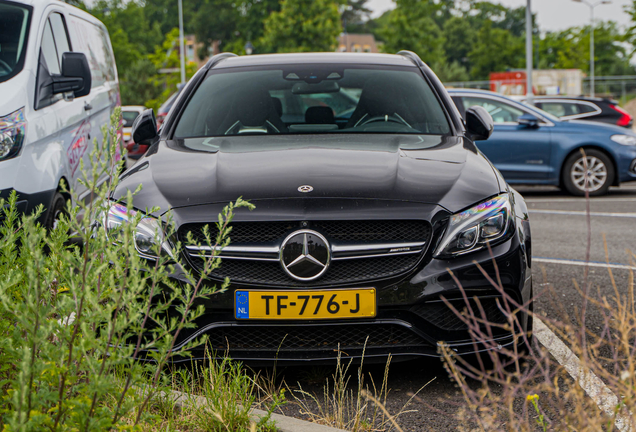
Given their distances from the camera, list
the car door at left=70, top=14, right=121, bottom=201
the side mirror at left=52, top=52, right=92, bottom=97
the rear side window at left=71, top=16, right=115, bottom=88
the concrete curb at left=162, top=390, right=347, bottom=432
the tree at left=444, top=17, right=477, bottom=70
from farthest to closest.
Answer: the tree at left=444, top=17, right=477, bottom=70 < the rear side window at left=71, top=16, right=115, bottom=88 < the car door at left=70, top=14, right=121, bottom=201 < the side mirror at left=52, top=52, right=92, bottom=97 < the concrete curb at left=162, top=390, right=347, bottom=432

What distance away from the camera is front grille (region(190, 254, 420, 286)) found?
10.6ft

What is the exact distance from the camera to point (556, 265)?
653 centimetres

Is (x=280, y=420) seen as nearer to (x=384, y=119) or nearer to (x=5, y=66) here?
(x=384, y=119)

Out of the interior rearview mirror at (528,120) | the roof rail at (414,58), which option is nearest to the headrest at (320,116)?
the roof rail at (414,58)

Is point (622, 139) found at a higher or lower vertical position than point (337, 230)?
lower

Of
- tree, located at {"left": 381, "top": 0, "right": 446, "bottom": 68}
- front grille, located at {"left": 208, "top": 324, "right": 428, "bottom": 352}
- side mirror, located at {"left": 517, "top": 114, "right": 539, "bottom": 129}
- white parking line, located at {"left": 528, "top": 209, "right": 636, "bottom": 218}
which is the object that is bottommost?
white parking line, located at {"left": 528, "top": 209, "right": 636, "bottom": 218}

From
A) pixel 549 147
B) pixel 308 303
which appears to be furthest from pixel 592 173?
pixel 308 303

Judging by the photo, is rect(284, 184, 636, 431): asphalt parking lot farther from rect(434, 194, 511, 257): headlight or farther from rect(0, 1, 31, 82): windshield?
rect(0, 1, 31, 82): windshield

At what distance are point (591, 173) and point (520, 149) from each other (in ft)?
3.79

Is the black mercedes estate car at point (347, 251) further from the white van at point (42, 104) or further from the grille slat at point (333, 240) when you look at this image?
the white van at point (42, 104)

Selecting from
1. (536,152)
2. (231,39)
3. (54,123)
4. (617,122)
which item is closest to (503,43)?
(231,39)

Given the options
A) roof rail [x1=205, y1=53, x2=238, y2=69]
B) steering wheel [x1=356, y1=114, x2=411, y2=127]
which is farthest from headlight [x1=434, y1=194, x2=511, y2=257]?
roof rail [x1=205, y1=53, x2=238, y2=69]

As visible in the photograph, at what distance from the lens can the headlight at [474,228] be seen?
3260mm

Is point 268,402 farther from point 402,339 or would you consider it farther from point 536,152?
point 536,152
